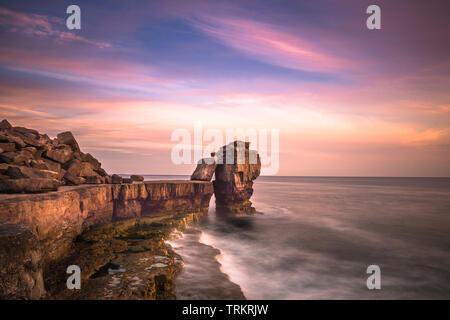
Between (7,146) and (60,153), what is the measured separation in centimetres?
249

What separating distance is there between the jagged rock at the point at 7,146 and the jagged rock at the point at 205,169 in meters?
14.7

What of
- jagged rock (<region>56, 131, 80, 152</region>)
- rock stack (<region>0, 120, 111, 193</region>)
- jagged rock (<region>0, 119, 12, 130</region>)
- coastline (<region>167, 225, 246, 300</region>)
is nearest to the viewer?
coastline (<region>167, 225, 246, 300</region>)

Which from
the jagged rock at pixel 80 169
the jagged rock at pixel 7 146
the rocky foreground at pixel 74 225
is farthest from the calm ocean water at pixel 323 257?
the jagged rock at pixel 7 146

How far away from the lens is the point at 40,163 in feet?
38.4

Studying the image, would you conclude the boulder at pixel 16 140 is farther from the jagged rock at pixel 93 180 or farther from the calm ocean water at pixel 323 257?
the calm ocean water at pixel 323 257

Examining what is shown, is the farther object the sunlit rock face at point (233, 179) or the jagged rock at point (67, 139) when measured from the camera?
the sunlit rock face at point (233, 179)

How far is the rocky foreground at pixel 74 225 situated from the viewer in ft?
16.7

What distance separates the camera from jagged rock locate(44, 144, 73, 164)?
13287mm

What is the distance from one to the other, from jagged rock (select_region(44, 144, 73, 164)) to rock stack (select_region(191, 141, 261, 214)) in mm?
11997

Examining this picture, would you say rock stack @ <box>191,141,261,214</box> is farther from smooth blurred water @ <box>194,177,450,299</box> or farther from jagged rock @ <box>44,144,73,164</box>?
jagged rock @ <box>44,144,73,164</box>

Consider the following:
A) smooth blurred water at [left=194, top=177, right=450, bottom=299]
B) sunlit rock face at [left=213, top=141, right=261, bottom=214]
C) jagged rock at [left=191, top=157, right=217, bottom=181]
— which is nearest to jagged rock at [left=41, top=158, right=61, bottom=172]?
smooth blurred water at [left=194, top=177, right=450, bottom=299]

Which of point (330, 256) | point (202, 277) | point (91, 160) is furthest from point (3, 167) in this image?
point (330, 256)

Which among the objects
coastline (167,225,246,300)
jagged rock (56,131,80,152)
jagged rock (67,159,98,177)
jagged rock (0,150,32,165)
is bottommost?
coastline (167,225,246,300)
